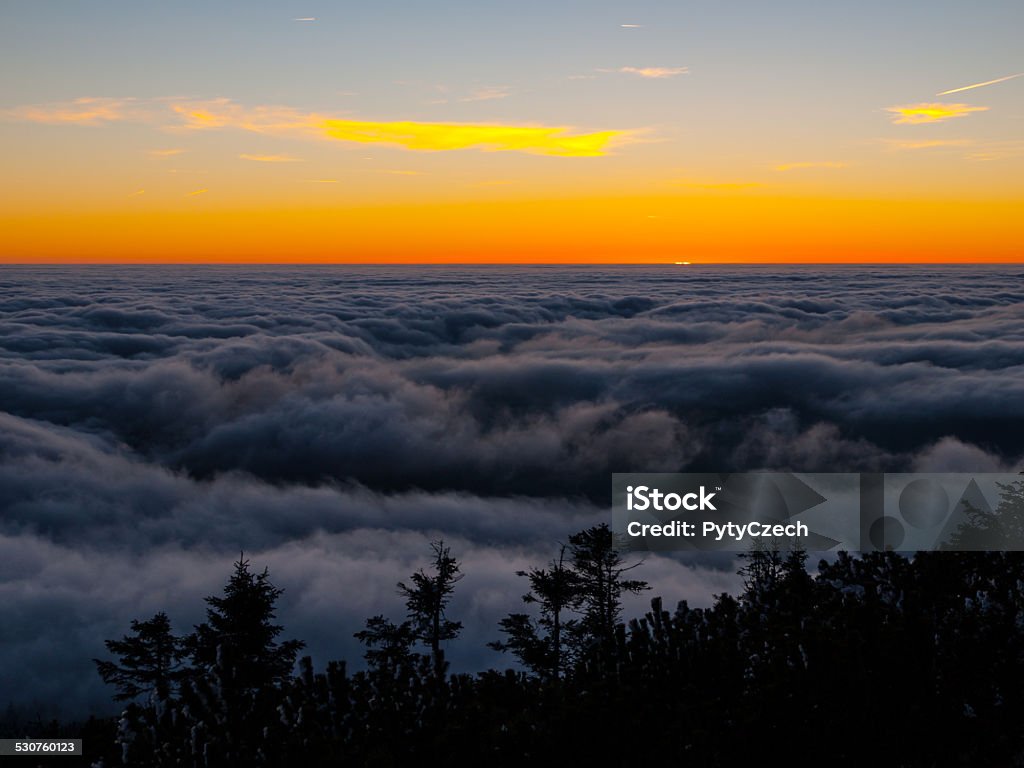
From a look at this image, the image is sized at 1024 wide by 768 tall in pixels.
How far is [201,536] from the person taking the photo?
107m

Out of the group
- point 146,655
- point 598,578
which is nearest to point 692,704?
point 598,578

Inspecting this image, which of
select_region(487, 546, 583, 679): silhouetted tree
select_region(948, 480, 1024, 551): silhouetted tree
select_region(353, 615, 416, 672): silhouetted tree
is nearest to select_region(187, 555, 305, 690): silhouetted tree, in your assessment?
select_region(353, 615, 416, 672): silhouetted tree

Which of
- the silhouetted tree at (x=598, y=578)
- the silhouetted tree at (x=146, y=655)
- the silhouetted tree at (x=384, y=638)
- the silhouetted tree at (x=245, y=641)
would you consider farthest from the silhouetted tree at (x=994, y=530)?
the silhouetted tree at (x=146, y=655)

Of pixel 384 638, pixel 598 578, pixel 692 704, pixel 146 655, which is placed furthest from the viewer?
pixel 598 578

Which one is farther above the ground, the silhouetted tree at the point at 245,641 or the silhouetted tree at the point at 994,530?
the silhouetted tree at the point at 994,530

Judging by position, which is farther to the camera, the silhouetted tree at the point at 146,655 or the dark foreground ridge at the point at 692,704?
the silhouetted tree at the point at 146,655

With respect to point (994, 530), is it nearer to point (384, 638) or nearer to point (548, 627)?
point (548, 627)

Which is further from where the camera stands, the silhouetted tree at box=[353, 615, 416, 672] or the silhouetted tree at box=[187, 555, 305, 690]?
the silhouetted tree at box=[353, 615, 416, 672]

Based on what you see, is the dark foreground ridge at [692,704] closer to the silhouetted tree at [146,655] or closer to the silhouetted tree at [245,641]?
the silhouetted tree at [245,641]

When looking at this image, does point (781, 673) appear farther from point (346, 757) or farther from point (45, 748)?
point (45, 748)

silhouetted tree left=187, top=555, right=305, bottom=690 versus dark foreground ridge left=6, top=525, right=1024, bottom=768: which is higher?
dark foreground ridge left=6, top=525, right=1024, bottom=768

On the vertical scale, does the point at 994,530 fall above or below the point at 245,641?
above

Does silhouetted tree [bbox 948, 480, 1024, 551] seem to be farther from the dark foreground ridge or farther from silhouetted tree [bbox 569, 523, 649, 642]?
silhouetted tree [bbox 569, 523, 649, 642]

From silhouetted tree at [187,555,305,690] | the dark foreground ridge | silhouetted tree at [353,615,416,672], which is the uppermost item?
the dark foreground ridge
